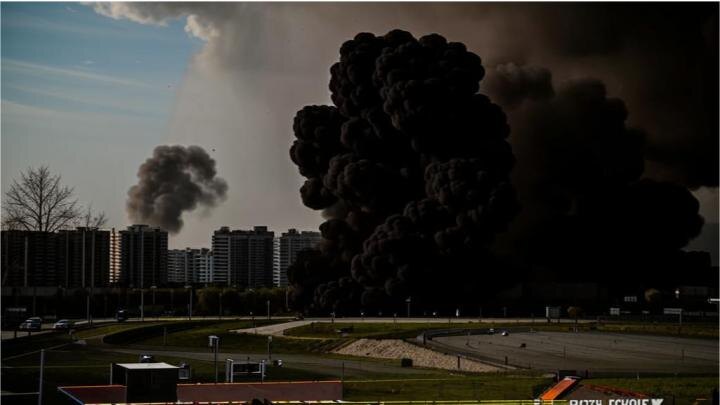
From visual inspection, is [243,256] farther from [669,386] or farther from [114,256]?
[669,386]

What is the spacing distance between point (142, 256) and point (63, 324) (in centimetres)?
248

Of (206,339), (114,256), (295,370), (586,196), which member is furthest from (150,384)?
(586,196)

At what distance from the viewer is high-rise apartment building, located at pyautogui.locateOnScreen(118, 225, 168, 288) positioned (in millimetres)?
24703

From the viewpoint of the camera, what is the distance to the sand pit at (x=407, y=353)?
2409 centimetres

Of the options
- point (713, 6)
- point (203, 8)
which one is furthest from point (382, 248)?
point (713, 6)

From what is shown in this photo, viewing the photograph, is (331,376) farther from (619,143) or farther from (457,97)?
(619,143)

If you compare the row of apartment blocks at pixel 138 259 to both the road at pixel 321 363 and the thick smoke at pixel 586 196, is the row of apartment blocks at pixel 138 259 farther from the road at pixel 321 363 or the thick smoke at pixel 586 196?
the thick smoke at pixel 586 196

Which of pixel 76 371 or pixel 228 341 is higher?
pixel 228 341

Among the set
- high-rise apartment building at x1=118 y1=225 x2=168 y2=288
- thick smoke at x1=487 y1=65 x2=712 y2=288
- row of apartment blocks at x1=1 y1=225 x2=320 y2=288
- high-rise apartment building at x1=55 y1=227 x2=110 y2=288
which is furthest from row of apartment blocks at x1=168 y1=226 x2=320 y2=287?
thick smoke at x1=487 y1=65 x2=712 y2=288

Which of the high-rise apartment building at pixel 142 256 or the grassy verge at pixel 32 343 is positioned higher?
the high-rise apartment building at pixel 142 256

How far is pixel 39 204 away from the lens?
22.8 metres

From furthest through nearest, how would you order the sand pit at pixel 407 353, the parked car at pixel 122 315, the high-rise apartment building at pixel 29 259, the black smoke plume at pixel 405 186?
1. the black smoke plume at pixel 405 186
2. the parked car at pixel 122 315
3. the sand pit at pixel 407 353
4. the high-rise apartment building at pixel 29 259

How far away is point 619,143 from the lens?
1176 inches

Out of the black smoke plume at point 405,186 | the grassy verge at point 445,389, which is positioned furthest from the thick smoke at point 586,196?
the grassy verge at point 445,389
